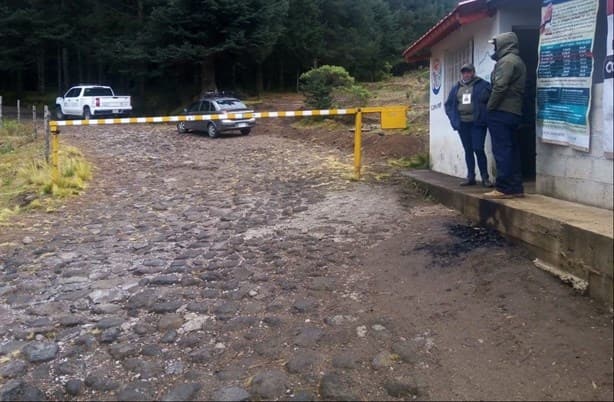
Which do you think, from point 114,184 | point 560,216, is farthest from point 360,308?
point 114,184

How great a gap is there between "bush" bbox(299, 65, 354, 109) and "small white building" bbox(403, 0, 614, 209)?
12.8m

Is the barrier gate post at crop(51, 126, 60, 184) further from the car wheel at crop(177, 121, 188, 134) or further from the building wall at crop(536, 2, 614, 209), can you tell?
the car wheel at crop(177, 121, 188, 134)

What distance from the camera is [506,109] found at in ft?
23.3

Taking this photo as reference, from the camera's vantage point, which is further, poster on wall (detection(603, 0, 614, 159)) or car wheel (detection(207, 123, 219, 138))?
car wheel (detection(207, 123, 219, 138))

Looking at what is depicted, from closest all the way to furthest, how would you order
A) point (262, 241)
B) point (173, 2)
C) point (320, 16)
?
point (262, 241), point (173, 2), point (320, 16)

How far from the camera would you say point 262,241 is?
27.0 feet

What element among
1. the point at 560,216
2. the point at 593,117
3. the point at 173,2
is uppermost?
the point at 173,2

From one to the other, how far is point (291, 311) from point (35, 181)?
28.2ft

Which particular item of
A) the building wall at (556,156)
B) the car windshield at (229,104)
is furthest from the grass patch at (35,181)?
the building wall at (556,156)

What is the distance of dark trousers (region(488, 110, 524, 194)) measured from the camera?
716 cm

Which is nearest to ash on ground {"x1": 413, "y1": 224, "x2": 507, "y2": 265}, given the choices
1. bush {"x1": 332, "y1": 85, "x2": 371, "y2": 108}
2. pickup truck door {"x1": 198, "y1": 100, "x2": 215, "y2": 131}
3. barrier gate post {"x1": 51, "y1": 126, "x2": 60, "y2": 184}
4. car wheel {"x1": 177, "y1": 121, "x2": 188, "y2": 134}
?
barrier gate post {"x1": 51, "y1": 126, "x2": 60, "y2": 184}

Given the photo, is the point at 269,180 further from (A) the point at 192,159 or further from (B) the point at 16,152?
(B) the point at 16,152

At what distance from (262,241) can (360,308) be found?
108 inches

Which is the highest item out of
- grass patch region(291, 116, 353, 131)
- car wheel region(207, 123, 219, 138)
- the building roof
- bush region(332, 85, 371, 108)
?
the building roof
